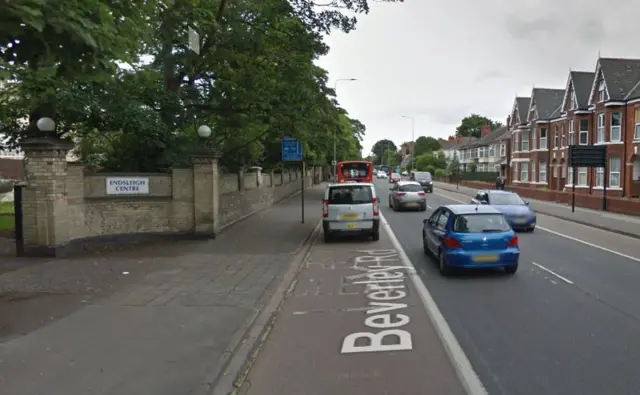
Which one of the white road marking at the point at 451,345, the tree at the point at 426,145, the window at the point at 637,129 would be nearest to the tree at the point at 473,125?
the tree at the point at 426,145

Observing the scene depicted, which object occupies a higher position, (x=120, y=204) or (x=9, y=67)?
(x=9, y=67)

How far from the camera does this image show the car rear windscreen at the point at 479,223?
1021 centimetres

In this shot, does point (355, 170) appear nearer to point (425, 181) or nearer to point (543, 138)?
point (425, 181)

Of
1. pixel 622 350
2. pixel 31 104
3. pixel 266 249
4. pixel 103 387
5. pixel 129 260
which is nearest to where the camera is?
pixel 103 387

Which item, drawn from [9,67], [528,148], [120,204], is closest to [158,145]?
[120,204]

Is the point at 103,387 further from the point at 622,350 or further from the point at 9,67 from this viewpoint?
the point at 622,350

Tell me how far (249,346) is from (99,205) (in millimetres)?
9102

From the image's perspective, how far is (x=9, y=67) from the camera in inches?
237

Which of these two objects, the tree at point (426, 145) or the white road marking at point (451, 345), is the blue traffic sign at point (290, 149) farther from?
the tree at point (426, 145)

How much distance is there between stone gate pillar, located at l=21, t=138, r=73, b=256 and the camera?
464 inches

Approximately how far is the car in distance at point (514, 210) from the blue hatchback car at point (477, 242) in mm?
7971

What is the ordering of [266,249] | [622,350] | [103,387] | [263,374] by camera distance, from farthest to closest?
1. [266,249]
2. [622,350]
3. [263,374]
4. [103,387]

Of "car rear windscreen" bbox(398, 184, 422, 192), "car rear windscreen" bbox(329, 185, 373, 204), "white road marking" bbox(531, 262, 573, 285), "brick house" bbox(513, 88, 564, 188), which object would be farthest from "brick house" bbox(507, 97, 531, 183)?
"white road marking" bbox(531, 262, 573, 285)

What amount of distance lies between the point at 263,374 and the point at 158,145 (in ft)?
37.9
